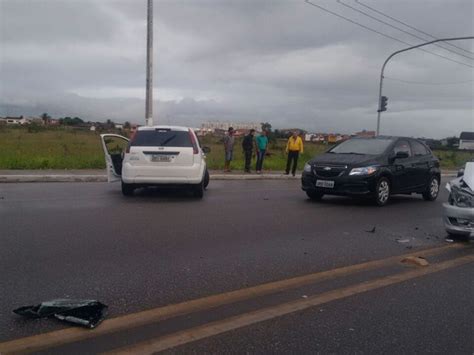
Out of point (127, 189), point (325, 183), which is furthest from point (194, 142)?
point (325, 183)

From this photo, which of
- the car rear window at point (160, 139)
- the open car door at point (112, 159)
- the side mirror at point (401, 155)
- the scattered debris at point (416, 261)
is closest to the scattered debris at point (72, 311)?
the scattered debris at point (416, 261)

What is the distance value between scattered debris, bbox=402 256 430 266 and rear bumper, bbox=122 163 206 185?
19.2ft

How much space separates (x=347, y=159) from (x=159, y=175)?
4055mm

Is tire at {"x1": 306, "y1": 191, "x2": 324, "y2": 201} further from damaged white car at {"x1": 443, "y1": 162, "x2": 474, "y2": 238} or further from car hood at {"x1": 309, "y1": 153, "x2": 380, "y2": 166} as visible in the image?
damaged white car at {"x1": 443, "y1": 162, "x2": 474, "y2": 238}

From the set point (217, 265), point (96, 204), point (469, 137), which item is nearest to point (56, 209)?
point (96, 204)

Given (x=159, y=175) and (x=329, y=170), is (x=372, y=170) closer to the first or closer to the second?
(x=329, y=170)

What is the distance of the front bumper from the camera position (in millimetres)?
6988

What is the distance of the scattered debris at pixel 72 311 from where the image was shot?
13.1ft

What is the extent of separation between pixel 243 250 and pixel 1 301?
2966mm

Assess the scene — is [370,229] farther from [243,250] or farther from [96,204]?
[96,204]

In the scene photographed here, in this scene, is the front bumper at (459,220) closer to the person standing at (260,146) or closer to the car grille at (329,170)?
the car grille at (329,170)

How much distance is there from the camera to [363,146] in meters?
12.0

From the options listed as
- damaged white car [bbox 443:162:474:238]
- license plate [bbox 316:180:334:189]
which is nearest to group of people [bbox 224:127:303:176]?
license plate [bbox 316:180:334:189]

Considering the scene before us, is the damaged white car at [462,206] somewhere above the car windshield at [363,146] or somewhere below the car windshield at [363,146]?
below
